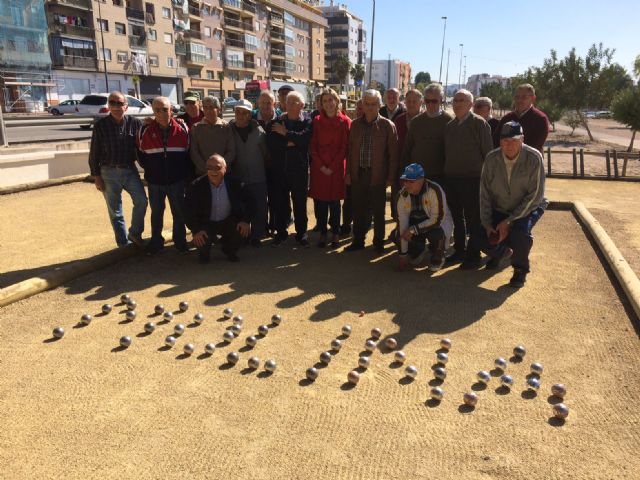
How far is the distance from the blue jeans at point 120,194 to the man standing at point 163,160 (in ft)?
0.52

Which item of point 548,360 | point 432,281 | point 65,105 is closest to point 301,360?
point 548,360

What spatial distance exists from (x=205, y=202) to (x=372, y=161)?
2.27 m

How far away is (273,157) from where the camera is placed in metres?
7.30

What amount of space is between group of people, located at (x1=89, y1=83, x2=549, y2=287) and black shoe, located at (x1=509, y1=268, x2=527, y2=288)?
0.04ft

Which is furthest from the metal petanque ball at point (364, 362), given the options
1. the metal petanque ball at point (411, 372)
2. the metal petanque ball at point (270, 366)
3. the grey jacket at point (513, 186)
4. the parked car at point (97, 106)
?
the parked car at point (97, 106)

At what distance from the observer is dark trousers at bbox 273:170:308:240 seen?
7.31 m

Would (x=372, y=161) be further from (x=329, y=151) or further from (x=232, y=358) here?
(x=232, y=358)

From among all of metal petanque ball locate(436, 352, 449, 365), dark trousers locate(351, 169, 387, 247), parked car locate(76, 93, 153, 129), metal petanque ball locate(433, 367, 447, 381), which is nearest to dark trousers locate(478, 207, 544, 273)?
dark trousers locate(351, 169, 387, 247)


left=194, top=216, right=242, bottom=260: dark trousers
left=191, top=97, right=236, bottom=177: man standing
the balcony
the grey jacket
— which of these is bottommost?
left=194, top=216, right=242, bottom=260: dark trousers

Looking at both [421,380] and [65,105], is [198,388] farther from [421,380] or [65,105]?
[65,105]

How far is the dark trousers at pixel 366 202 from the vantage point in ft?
22.7

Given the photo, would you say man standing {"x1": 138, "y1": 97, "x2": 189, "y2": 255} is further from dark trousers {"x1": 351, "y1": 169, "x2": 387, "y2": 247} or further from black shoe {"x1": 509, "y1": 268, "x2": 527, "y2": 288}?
black shoe {"x1": 509, "y1": 268, "x2": 527, "y2": 288}

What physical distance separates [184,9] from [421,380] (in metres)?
61.1

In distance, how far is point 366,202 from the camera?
7.08 m
